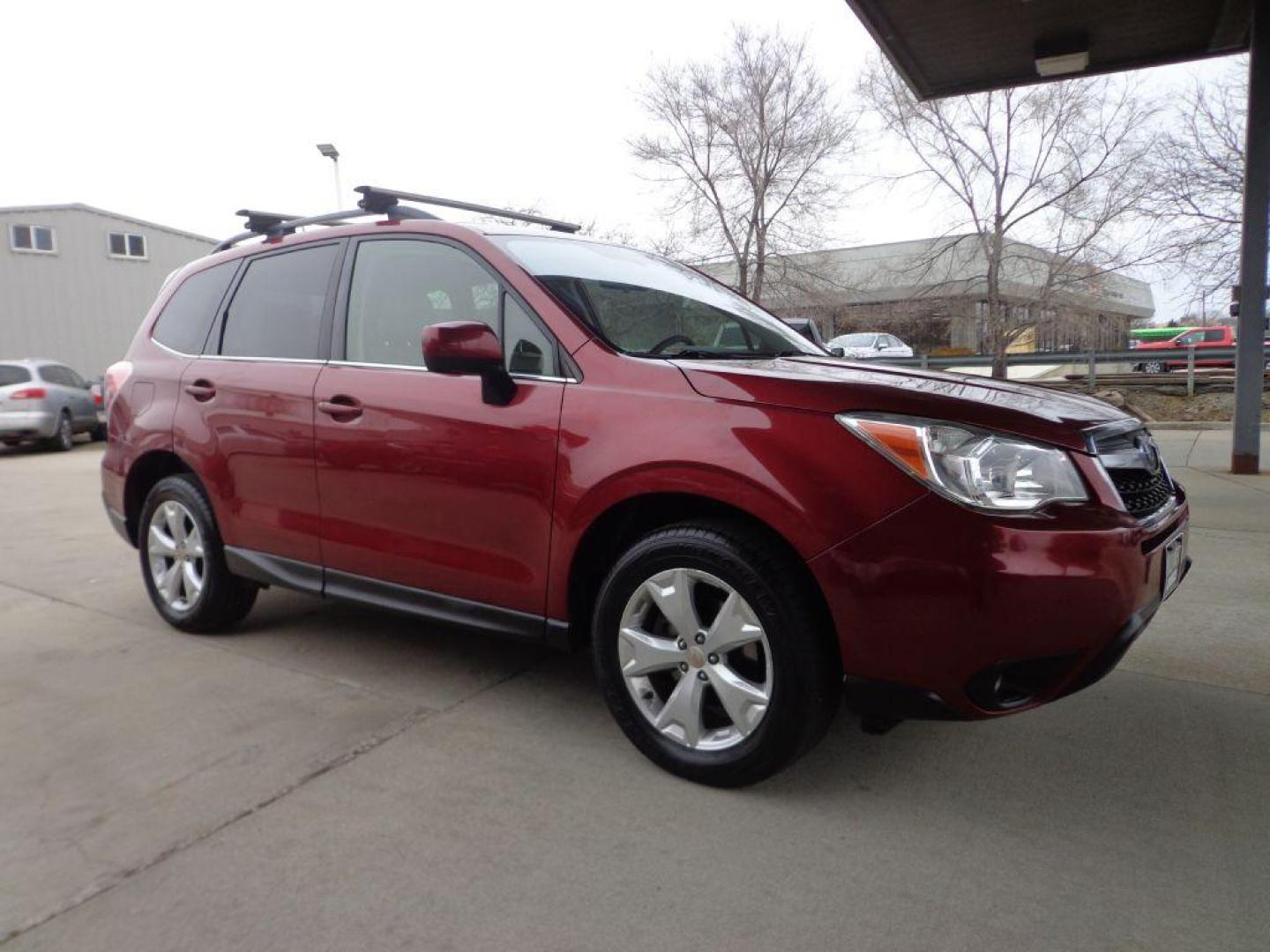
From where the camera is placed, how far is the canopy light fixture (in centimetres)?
901

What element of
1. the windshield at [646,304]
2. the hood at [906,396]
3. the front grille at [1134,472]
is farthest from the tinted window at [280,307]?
the front grille at [1134,472]

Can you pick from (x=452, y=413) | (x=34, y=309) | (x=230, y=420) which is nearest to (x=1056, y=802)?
(x=452, y=413)

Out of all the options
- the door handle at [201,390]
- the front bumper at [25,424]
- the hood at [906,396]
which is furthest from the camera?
the front bumper at [25,424]

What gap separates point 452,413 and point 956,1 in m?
6.81

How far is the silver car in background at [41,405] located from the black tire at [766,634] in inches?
638

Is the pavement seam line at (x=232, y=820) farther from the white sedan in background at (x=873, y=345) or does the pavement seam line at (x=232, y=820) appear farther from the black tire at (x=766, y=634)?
the white sedan in background at (x=873, y=345)

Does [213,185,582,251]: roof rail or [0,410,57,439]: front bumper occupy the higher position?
[213,185,582,251]: roof rail

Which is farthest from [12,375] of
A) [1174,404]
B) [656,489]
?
[1174,404]

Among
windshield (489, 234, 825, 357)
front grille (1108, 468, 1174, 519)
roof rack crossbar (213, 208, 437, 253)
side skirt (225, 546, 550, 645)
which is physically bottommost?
side skirt (225, 546, 550, 645)

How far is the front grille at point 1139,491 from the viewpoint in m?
2.54

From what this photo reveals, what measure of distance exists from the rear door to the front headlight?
229 cm

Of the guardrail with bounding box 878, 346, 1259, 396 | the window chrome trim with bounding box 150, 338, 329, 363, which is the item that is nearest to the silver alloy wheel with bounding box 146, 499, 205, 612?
the window chrome trim with bounding box 150, 338, 329, 363

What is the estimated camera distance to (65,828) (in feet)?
8.48

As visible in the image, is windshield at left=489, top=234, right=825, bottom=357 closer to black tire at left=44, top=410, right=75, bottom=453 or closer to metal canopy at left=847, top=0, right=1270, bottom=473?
metal canopy at left=847, top=0, right=1270, bottom=473
